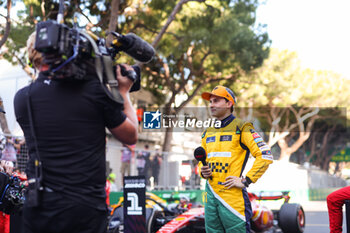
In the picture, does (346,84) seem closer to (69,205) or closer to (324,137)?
(324,137)

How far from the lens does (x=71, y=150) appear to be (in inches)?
84.9

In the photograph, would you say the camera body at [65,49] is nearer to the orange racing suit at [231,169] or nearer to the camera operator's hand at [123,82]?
the camera operator's hand at [123,82]

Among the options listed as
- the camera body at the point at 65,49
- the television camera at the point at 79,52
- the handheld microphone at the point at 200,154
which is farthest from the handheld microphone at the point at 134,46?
the handheld microphone at the point at 200,154

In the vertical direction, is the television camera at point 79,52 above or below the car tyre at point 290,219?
above

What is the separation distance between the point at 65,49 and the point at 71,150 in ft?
1.53

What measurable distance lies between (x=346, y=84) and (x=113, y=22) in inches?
1304

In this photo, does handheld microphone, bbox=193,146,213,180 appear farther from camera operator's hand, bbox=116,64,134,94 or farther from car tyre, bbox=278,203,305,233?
car tyre, bbox=278,203,305,233

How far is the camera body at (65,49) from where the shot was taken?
207 centimetres

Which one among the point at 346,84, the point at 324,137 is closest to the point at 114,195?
the point at 346,84

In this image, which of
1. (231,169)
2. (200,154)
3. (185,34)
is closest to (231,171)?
(231,169)

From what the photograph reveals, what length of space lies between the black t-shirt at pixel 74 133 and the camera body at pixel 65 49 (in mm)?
83

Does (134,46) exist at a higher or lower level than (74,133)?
higher

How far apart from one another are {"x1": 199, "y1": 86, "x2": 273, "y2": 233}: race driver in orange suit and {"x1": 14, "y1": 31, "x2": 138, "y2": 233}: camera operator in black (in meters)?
2.05

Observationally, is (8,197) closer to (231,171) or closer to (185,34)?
(231,171)
